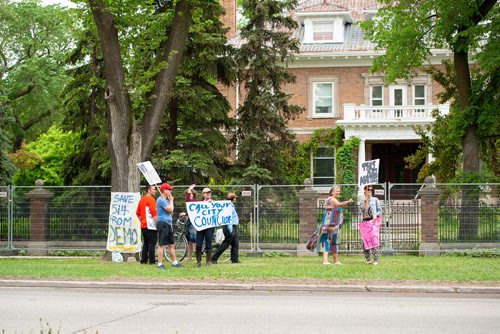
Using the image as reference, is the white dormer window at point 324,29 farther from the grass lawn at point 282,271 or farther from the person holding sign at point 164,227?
the person holding sign at point 164,227

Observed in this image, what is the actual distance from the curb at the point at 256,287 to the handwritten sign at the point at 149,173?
14.6 feet

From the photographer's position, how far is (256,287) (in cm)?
1619

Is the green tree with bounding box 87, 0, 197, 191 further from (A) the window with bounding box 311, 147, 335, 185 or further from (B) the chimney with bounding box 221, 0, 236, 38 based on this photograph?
(B) the chimney with bounding box 221, 0, 236, 38

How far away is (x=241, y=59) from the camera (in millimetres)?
34188

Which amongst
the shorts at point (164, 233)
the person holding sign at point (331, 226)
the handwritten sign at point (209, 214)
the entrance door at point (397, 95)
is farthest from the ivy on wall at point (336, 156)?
Result: the shorts at point (164, 233)

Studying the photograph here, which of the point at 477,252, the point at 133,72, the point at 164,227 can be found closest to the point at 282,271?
the point at 164,227

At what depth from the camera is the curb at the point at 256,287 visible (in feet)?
51.4

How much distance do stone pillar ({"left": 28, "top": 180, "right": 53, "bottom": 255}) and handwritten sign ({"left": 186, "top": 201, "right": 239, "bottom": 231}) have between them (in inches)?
279

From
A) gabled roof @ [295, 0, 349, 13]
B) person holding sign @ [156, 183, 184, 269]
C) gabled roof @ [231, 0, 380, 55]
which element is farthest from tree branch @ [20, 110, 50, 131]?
person holding sign @ [156, 183, 184, 269]

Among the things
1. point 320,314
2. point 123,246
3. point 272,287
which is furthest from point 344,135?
point 320,314

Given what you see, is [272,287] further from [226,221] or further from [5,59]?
[5,59]

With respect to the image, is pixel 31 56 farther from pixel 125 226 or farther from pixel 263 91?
pixel 125 226

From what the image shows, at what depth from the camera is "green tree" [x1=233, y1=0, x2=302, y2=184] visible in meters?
34.1

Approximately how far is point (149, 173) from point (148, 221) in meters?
1.27
